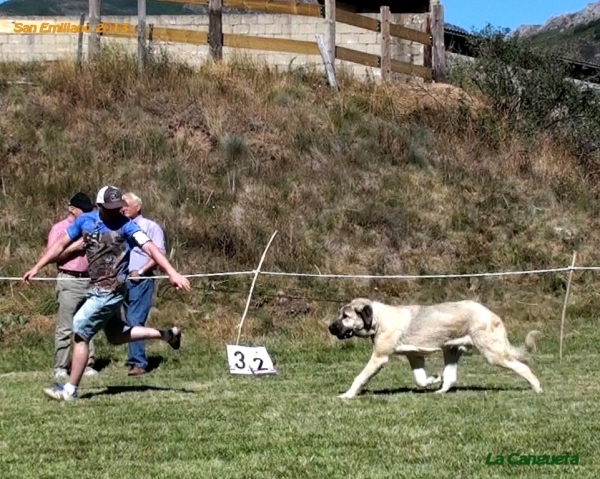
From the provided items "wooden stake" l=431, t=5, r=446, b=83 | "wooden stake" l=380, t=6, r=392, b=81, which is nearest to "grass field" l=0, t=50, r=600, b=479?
"wooden stake" l=380, t=6, r=392, b=81

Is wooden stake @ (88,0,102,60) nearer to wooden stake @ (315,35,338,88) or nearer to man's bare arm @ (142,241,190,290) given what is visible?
wooden stake @ (315,35,338,88)

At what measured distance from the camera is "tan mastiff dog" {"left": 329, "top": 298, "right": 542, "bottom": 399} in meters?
9.40

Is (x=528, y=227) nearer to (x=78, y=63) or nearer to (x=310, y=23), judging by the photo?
(x=310, y=23)

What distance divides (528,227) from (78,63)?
9.15 m

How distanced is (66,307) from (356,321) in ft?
12.2

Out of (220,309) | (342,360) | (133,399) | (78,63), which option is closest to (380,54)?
(78,63)

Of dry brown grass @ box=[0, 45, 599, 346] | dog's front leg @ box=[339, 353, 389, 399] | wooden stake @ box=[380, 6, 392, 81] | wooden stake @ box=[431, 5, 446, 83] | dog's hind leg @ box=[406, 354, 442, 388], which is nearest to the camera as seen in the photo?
dog's front leg @ box=[339, 353, 389, 399]

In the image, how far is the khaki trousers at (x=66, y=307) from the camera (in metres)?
11.4

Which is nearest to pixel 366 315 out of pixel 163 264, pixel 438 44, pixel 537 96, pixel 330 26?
pixel 163 264

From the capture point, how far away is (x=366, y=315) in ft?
30.9

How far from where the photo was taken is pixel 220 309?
15930 mm

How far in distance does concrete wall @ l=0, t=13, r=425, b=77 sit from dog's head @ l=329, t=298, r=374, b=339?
12.9 metres

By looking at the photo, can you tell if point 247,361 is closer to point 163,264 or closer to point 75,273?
point 75,273

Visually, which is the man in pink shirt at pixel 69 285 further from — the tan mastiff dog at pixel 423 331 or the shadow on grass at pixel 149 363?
the tan mastiff dog at pixel 423 331
